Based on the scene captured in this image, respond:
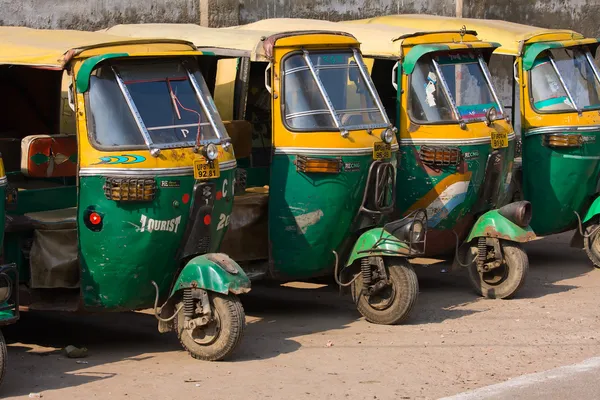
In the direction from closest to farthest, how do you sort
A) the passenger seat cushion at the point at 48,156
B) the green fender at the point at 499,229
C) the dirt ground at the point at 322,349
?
1. the dirt ground at the point at 322,349
2. the passenger seat cushion at the point at 48,156
3. the green fender at the point at 499,229

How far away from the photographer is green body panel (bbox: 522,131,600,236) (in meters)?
11.6

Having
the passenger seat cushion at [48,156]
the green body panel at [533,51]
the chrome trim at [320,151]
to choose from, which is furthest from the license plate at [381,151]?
the green body panel at [533,51]

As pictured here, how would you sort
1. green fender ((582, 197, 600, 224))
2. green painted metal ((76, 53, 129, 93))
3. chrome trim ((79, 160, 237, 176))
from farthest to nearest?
green fender ((582, 197, 600, 224))
green painted metal ((76, 53, 129, 93))
chrome trim ((79, 160, 237, 176))

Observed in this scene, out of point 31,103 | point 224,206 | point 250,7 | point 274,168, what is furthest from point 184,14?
point 224,206

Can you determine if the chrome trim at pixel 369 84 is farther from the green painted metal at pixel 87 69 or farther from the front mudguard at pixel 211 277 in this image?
the green painted metal at pixel 87 69

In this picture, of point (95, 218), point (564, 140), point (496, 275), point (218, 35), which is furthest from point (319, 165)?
point (564, 140)

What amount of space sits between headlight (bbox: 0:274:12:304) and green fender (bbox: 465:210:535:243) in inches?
176

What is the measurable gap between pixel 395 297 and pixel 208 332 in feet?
5.87

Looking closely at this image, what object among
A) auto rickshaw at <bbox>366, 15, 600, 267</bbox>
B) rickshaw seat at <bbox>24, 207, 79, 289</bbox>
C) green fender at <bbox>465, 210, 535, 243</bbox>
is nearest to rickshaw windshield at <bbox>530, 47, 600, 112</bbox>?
auto rickshaw at <bbox>366, 15, 600, 267</bbox>

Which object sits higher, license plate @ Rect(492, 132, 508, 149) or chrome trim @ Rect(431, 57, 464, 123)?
chrome trim @ Rect(431, 57, 464, 123)

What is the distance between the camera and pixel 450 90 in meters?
10.5

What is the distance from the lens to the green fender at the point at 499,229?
34.0 ft

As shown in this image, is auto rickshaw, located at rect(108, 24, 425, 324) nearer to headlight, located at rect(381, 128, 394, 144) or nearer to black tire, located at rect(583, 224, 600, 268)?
headlight, located at rect(381, 128, 394, 144)

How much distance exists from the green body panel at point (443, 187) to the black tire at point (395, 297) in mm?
1141
